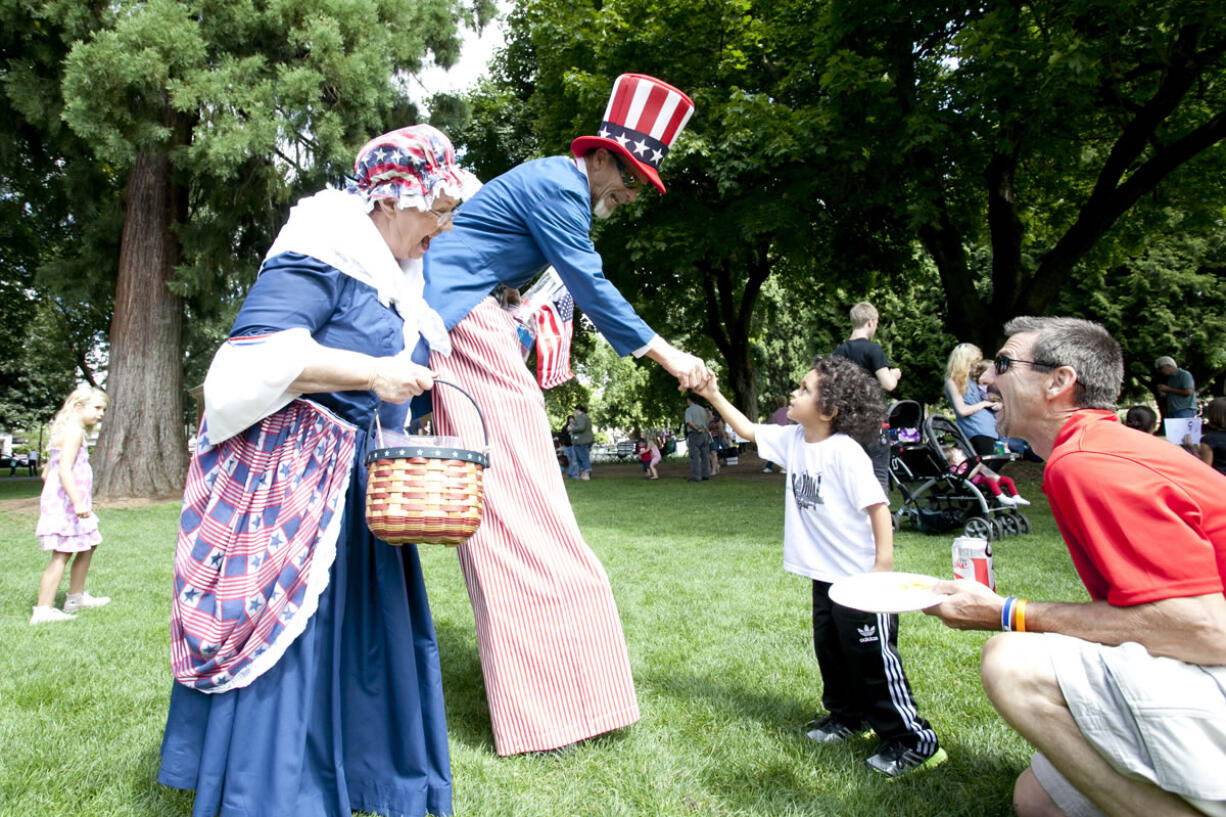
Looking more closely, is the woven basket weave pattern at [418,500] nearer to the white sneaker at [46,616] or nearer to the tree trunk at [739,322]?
the white sneaker at [46,616]

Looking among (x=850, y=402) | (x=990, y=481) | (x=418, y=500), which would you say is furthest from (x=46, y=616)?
(x=990, y=481)

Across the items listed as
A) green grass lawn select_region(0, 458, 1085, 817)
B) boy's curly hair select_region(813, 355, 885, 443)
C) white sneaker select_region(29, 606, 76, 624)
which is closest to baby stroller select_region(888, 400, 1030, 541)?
green grass lawn select_region(0, 458, 1085, 817)

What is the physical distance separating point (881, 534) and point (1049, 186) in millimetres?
17015

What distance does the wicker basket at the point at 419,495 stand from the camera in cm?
202

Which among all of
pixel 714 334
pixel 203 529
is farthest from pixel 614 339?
pixel 714 334

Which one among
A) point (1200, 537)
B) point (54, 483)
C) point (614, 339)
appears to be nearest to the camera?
point (1200, 537)

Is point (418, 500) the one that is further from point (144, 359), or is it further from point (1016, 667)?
point (144, 359)

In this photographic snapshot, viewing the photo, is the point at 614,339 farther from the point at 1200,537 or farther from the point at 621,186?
the point at 1200,537

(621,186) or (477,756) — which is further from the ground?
(621,186)

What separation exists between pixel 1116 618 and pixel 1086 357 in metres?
0.65

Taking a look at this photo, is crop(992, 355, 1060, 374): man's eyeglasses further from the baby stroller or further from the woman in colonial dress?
the baby stroller

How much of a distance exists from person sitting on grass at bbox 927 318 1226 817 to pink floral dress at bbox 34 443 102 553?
19.6 feet

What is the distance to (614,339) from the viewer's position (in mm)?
3100

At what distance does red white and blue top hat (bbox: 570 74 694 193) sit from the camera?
3189 millimetres
